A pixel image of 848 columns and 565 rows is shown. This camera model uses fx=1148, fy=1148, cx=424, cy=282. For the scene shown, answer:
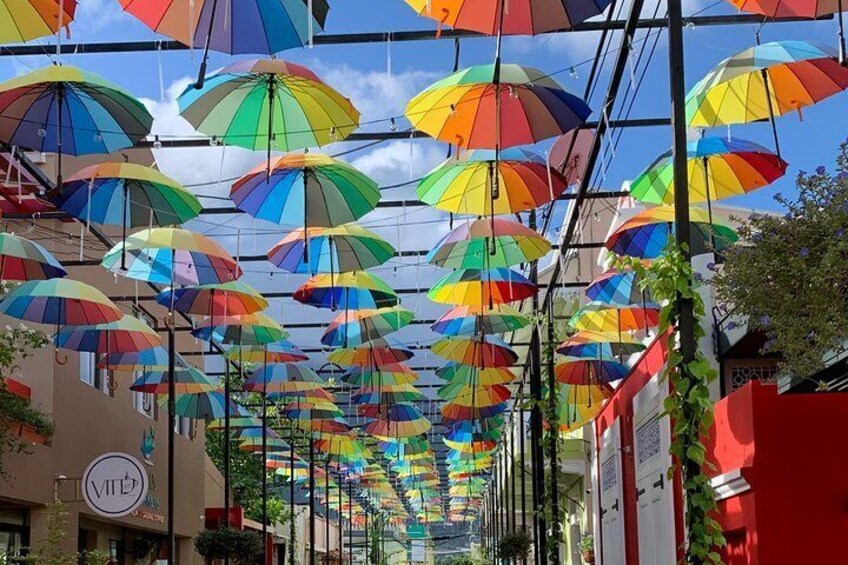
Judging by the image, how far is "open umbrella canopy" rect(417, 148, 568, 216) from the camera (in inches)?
514

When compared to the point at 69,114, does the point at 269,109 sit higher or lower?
lower

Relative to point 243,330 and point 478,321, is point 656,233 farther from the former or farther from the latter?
point 243,330

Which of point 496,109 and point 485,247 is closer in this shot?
point 496,109

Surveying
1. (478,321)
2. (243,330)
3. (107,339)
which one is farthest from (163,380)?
(478,321)

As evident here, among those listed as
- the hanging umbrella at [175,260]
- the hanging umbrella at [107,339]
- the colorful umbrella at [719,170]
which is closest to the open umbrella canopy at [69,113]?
the hanging umbrella at [175,260]

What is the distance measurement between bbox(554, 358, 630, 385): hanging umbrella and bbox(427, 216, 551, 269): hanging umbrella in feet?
18.9

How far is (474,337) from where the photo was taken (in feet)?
66.1

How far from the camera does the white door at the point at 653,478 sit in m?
14.5

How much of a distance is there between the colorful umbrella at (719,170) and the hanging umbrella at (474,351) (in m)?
7.80

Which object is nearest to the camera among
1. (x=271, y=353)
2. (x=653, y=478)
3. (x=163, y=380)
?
(x=653, y=478)

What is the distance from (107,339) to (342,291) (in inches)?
150

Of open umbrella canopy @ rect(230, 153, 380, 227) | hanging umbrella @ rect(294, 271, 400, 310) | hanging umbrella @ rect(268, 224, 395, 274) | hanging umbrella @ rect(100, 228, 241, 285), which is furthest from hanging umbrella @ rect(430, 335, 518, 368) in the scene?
open umbrella canopy @ rect(230, 153, 380, 227)

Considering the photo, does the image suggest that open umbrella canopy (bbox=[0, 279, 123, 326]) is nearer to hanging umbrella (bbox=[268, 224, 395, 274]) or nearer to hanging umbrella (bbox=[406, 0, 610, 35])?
hanging umbrella (bbox=[268, 224, 395, 274])

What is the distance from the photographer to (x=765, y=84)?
10773 millimetres
